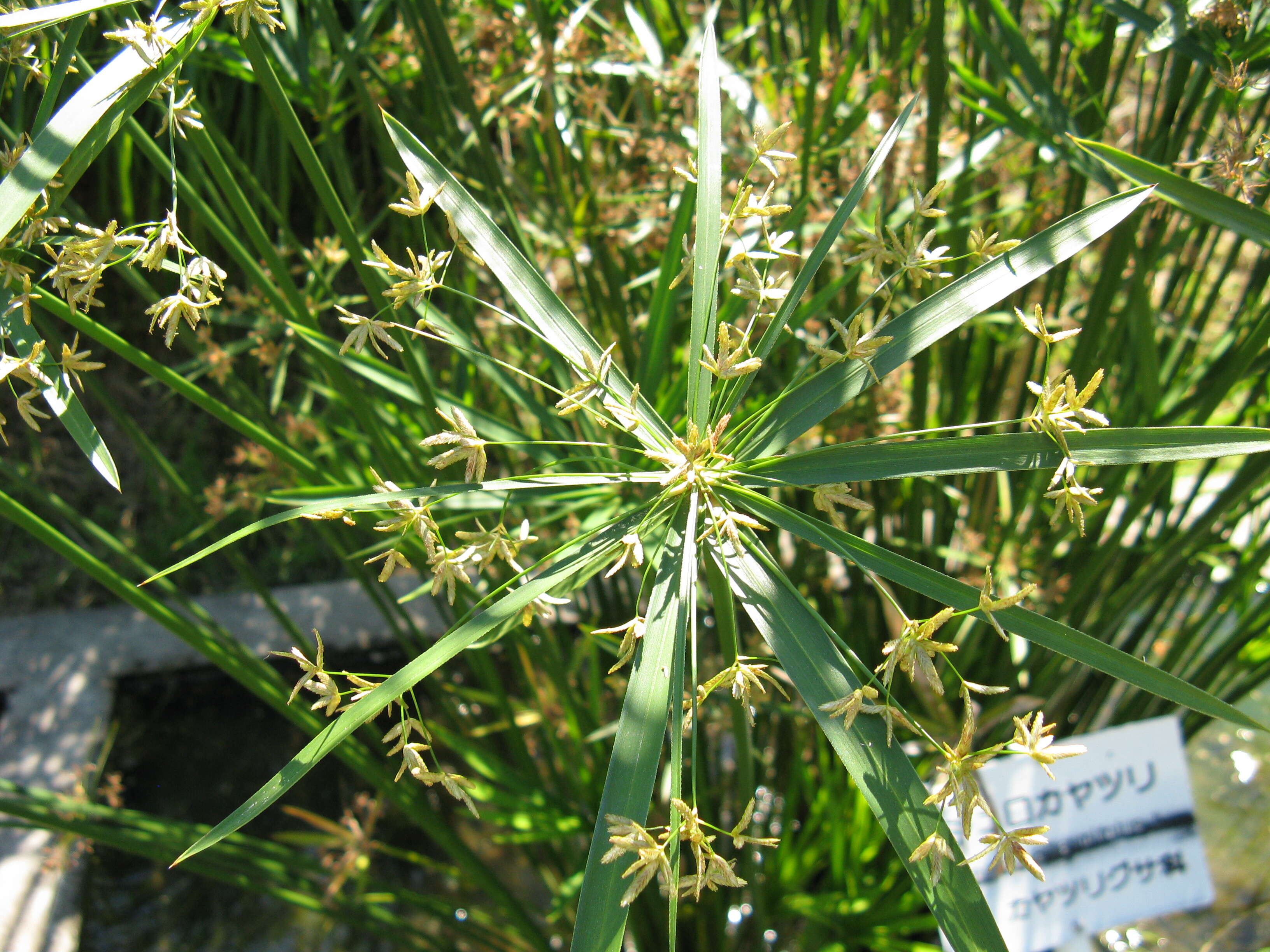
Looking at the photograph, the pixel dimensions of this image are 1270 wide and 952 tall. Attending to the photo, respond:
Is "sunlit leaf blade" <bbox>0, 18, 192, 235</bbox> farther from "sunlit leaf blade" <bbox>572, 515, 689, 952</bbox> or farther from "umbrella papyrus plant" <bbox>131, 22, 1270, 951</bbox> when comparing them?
"sunlit leaf blade" <bbox>572, 515, 689, 952</bbox>

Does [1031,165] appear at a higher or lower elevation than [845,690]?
higher

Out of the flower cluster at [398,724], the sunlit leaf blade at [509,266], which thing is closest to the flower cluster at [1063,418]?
the sunlit leaf blade at [509,266]

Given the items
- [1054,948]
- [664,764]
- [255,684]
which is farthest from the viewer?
[664,764]

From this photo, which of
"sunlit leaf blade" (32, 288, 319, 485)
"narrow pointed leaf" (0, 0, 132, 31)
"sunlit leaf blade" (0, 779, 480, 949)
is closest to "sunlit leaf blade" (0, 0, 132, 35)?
"narrow pointed leaf" (0, 0, 132, 31)

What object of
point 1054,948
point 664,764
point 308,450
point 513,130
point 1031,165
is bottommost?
point 1054,948

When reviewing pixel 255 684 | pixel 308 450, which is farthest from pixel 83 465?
pixel 255 684

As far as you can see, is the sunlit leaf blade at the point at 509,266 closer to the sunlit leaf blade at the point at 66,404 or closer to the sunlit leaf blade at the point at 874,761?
the sunlit leaf blade at the point at 874,761

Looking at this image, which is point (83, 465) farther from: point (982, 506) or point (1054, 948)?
point (1054, 948)
